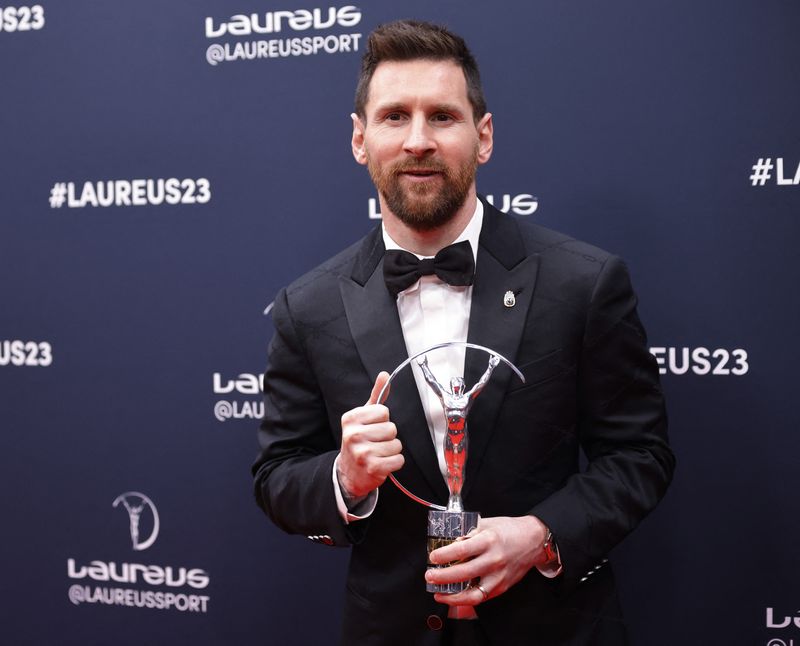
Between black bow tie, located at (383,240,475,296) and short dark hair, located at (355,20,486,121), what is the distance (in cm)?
32

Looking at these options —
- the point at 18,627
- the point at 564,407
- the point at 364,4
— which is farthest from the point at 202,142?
the point at 18,627

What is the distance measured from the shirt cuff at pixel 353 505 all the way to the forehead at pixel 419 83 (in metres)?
0.73

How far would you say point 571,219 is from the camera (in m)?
2.15

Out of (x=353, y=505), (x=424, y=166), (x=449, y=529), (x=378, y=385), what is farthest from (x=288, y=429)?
(x=424, y=166)

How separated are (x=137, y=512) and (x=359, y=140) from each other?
145cm

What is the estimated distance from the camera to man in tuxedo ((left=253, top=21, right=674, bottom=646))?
152 cm

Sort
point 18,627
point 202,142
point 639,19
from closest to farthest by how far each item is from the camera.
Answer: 1. point 639,19
2. point 202,142
3. point 18,627

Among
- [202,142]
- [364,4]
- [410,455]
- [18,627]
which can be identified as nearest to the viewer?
[410,455]

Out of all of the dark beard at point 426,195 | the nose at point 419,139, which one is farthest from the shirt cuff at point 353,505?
the nose at point 419,139

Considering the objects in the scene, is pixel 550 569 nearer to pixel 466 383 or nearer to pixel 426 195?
pixel 466 383

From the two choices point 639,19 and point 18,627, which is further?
point 18,627

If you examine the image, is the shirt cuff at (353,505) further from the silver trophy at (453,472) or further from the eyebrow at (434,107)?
the eyebrow at (434,107)

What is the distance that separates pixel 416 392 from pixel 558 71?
108 centimetres

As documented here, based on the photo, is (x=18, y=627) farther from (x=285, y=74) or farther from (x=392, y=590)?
(x=285, y=74)
